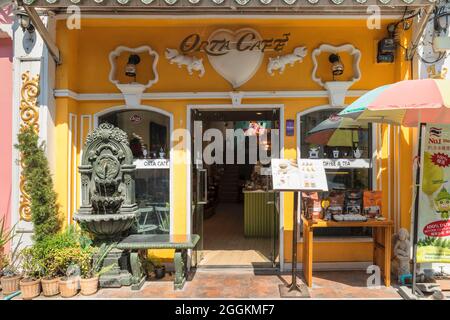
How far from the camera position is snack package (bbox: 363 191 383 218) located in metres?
4.74

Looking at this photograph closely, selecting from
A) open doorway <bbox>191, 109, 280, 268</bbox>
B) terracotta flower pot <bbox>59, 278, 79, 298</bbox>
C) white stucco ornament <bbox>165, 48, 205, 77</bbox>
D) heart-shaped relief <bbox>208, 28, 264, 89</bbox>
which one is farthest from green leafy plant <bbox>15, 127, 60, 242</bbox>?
heart-shaped relief <bbox>208, 28, 264, 89</bbox>

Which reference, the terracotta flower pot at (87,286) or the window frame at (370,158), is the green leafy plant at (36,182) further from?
the window frame at (370,158)

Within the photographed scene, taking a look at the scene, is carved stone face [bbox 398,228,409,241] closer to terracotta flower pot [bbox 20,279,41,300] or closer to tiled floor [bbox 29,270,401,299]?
tiled floor [bbox 29,270,401,299]

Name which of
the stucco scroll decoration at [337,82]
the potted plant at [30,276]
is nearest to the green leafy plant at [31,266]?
the potted plant at [30,276]

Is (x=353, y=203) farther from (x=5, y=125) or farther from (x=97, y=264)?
(x=5, y=125)

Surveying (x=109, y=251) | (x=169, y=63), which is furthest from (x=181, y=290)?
(x=169, y=63)

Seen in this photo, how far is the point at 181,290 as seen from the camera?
4.56 metres

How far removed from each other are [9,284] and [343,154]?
16.0 feet

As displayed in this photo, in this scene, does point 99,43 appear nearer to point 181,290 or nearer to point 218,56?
point 218,56

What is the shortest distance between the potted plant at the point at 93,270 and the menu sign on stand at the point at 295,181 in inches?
90.8

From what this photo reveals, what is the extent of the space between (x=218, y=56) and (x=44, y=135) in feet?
8.83

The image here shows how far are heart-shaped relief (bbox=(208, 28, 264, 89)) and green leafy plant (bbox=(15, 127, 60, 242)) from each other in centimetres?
272

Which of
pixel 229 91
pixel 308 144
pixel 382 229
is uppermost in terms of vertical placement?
pixel 229 91

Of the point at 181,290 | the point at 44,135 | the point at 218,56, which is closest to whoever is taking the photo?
the point at 181,290
